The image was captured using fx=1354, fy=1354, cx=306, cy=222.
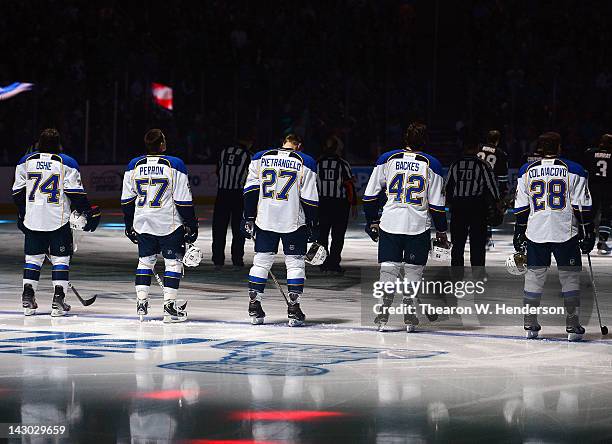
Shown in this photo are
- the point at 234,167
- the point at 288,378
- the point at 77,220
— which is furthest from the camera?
the point at 234,167

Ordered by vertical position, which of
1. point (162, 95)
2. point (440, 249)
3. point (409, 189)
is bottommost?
point (440, 249)

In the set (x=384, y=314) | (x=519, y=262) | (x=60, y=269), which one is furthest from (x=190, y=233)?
(x=519, y=262)

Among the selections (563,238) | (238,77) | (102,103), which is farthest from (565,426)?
(238,77)

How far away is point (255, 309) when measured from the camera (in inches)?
447

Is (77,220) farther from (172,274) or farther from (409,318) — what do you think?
(409,318)

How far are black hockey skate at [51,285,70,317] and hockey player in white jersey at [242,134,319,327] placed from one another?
1.73 m

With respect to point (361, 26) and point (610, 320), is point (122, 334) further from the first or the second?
point (361, 26)

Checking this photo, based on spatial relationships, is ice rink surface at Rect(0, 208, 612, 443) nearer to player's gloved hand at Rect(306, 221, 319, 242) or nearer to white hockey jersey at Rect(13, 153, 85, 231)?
player's gloved hand at Rect(306, 221, 319, 242)

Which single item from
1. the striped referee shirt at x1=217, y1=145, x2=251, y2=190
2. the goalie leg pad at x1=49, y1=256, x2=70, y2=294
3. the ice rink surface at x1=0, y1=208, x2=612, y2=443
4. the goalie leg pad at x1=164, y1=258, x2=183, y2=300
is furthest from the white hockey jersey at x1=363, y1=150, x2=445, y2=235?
the striped referee shirt at x1=217, y1=145, x2=251, y2=190

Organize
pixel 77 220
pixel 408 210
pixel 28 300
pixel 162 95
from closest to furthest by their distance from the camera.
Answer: pixel 408 210, pixel 28 300, pixel 77 220, pixel 162 95

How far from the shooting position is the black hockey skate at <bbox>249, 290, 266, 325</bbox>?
37.2 ft

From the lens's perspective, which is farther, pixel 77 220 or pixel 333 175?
pixel 333 175

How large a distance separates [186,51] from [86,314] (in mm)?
17816

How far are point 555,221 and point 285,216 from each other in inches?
90.6
